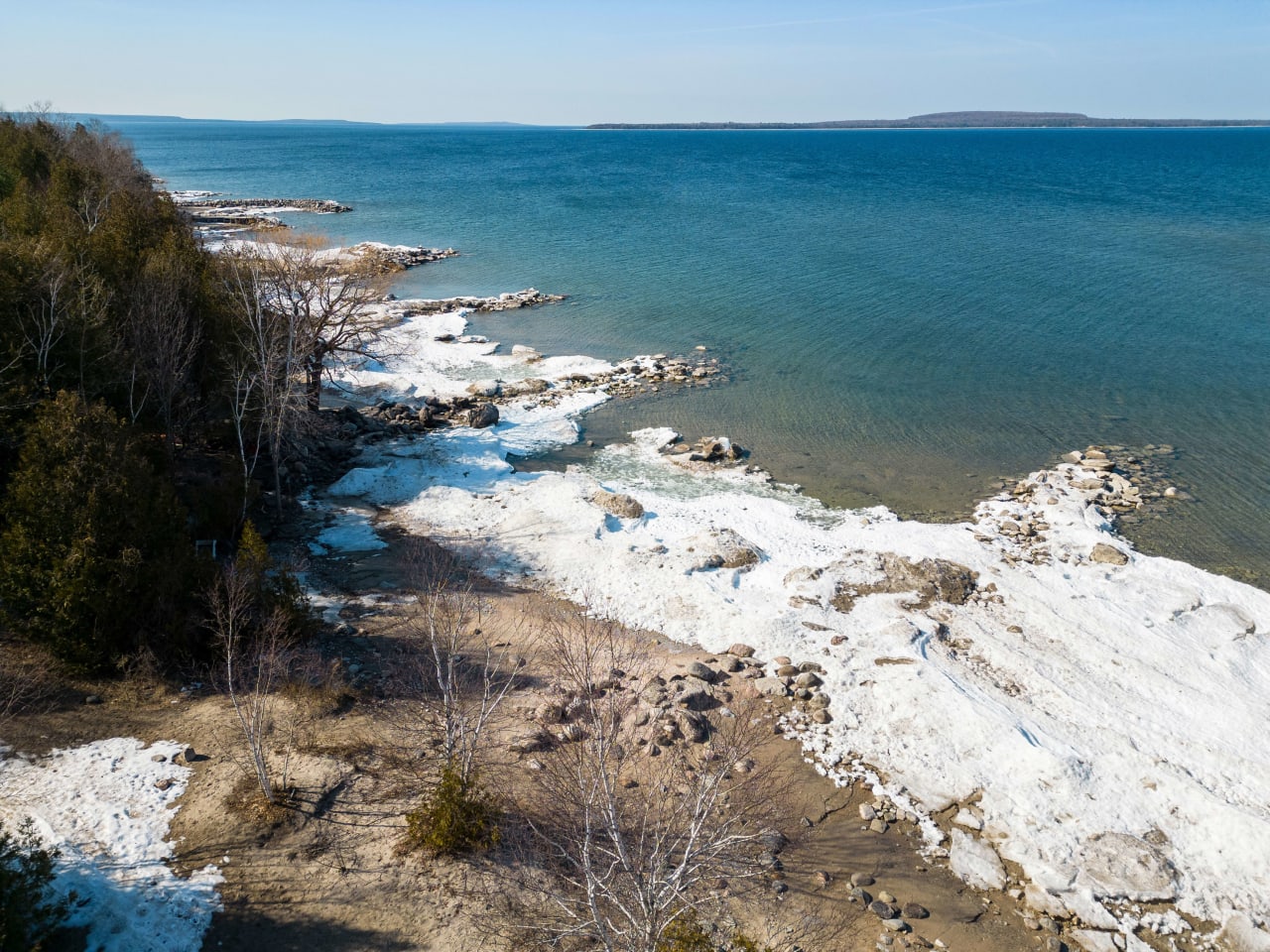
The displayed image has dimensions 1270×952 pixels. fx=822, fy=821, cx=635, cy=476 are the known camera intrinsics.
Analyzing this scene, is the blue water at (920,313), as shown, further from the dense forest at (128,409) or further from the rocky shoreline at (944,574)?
the dense forest at (128,409)

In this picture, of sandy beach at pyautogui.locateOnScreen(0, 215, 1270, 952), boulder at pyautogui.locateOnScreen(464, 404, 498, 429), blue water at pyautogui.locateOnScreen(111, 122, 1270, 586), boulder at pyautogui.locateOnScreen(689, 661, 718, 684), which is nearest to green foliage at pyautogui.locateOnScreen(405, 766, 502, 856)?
sandy beach at pyautogui.locateOnScreen(0, 215, 1270, 952)

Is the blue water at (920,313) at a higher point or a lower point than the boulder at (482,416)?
higher

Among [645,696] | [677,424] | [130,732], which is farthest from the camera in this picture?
[677,424]

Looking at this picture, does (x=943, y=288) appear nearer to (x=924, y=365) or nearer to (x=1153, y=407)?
(x=924, y=365)

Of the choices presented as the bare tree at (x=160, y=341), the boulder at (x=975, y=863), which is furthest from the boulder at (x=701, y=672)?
the bare tree at (x=160, y=341)

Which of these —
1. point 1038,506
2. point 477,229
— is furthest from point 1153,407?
point 477,229

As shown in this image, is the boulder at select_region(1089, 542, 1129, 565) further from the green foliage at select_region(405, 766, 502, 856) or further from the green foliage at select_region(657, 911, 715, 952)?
the green foliage at select_region(405, 766, 502, 856)

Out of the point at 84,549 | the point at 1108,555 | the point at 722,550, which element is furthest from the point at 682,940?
the point at 1108,555
